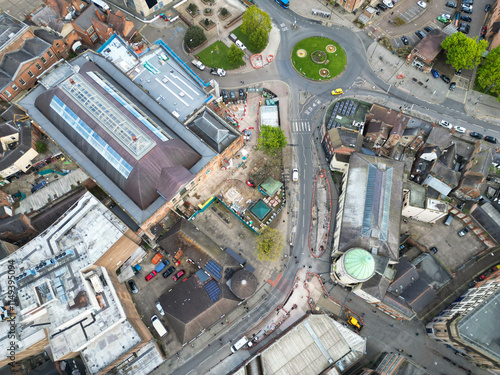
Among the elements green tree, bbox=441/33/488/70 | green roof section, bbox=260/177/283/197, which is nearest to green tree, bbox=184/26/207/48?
green roof section, bbox=260/177/283/197

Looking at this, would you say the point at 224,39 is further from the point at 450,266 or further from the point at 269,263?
the point at 450,266

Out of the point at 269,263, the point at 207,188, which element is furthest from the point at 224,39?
the point at 269,263

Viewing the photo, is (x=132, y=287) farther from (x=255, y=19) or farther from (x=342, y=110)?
(x=255, y=19)

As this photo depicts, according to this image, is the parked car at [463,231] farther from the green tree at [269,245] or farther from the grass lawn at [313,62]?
the grass lawn at [313,62]

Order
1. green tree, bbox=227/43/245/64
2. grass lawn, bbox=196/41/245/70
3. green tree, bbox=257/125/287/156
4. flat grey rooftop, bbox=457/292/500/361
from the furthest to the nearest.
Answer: grass lawn, bbox=196/41/245/70 → green tree, bbox=227/43/245/64 → green tree, bbox=257/125/287/156 → flat grey rooftop, bbox=457/292/500/361

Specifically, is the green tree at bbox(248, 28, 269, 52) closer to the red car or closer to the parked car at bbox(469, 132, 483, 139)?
the parked car at bbox(469, 132, 483, 139)
